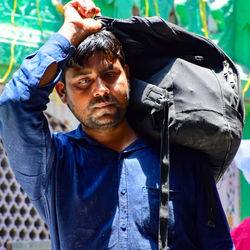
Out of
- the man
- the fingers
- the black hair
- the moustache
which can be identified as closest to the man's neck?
the man

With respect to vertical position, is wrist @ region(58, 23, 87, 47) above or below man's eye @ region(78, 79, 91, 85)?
above

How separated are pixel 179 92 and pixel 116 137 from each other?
34cm

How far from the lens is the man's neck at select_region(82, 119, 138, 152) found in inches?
94.3

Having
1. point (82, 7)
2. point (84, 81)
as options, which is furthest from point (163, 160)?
point (82, 7)

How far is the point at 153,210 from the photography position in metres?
2.22

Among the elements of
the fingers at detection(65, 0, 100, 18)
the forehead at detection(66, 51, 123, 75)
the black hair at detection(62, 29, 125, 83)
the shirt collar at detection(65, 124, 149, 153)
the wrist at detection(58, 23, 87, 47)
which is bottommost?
the shirt collar at detection(65, 124, 149, 153)

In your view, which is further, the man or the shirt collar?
the shirt collar

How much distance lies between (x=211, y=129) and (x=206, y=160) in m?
0.22

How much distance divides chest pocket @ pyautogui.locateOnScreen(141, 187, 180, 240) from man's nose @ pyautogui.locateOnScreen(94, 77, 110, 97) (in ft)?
1.34

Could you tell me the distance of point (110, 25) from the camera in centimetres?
238

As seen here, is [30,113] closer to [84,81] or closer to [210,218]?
[84,81]

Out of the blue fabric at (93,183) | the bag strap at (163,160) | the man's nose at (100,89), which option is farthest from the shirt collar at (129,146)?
the man's nose at (100,89)

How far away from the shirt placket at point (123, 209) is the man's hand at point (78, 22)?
0.54 metres

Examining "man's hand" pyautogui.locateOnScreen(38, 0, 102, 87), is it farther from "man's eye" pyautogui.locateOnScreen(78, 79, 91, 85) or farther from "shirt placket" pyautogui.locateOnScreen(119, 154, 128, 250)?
"shirt placket" pyautogui.locateOnScreen(119, 154, 128, 250)
